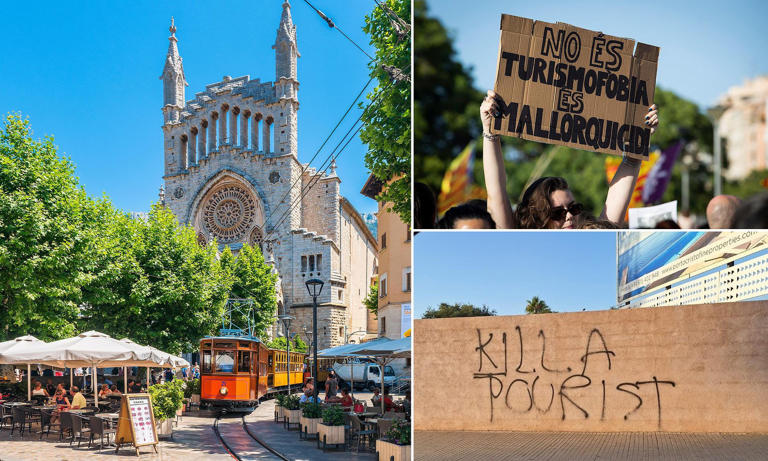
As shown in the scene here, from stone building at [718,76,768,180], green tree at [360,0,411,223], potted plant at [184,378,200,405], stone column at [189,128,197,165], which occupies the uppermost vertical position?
stone column at [189,128,197,165]

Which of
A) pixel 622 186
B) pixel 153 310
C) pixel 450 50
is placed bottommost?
pixel 153 310


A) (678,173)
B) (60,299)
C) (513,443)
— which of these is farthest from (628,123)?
(60,299)

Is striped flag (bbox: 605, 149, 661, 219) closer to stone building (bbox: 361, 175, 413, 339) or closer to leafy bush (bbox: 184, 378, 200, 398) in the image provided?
stone building (bbox: 361, 175, 413, 339)

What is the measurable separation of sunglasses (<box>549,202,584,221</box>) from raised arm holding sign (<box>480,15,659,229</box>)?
0.02 m

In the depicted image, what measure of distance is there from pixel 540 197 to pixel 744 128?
125cm

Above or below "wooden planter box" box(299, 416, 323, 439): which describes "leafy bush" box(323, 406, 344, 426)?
above

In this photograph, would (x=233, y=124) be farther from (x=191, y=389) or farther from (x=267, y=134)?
(x=191, y=389)

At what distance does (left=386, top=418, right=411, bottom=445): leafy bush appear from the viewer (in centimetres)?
938

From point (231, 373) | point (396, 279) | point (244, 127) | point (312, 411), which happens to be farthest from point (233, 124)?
point (312, 411)

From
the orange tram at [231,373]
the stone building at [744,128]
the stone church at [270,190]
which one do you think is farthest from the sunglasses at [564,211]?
the stone church at [270,190]

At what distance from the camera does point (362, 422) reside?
502 inches

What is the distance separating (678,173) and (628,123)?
46cm

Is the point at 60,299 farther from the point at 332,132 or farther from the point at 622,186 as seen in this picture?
the point at 622,186

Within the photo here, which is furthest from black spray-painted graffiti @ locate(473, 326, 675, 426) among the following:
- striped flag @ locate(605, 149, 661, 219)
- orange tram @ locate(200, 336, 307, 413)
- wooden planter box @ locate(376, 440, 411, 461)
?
orange tram @ locate(200, 336, 307, 413)
